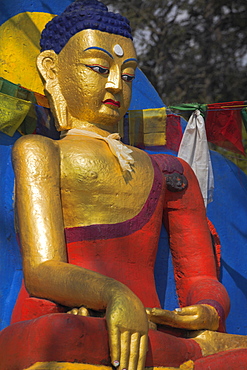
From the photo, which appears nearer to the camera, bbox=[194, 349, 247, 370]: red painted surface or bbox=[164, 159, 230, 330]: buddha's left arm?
bbox=[194, 349, 247, 370]: red painted surface

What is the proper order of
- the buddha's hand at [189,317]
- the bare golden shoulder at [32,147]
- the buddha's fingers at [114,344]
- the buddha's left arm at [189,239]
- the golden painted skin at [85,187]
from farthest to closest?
1. the buddha's left arm at [189,239]
2. the bare golden shoulder at [32,147]
3. the buddha's hand at [189,317]
4. the golden painted skin at [85,187]
5. the buddha's fingers at [114,344]

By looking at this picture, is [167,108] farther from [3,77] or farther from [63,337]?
[63,337]

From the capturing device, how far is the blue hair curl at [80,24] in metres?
3.92

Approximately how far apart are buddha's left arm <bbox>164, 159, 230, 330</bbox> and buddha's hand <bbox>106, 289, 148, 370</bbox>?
84 cm

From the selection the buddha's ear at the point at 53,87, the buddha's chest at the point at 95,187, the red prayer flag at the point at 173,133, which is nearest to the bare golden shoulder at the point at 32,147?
the buddha's chest at the point at 95,187

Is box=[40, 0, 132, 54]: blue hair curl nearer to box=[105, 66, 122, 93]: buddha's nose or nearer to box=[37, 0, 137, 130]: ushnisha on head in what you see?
box=[37, 0, 137, 130]: ushnisha on head

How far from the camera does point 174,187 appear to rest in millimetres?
4035

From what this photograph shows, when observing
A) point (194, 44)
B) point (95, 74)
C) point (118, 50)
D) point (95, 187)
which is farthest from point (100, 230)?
point (194, 44)

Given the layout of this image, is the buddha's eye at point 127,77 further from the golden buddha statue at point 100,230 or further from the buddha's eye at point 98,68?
the buddha's eye at point 98,68

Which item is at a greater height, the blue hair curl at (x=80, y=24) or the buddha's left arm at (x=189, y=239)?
the blue hair curl at (x=80, y=24)

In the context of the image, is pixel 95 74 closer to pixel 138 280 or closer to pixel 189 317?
pixel 138 280

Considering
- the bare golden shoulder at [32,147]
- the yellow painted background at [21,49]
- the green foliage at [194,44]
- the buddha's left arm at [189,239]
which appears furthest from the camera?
the green foliage at [194,44]

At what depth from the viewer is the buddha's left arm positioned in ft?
13.0

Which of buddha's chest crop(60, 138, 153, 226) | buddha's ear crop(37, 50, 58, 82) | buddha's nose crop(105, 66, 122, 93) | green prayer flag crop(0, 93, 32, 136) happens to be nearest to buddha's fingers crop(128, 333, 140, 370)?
buddha's chest crop(60, 138, 153, 226)
